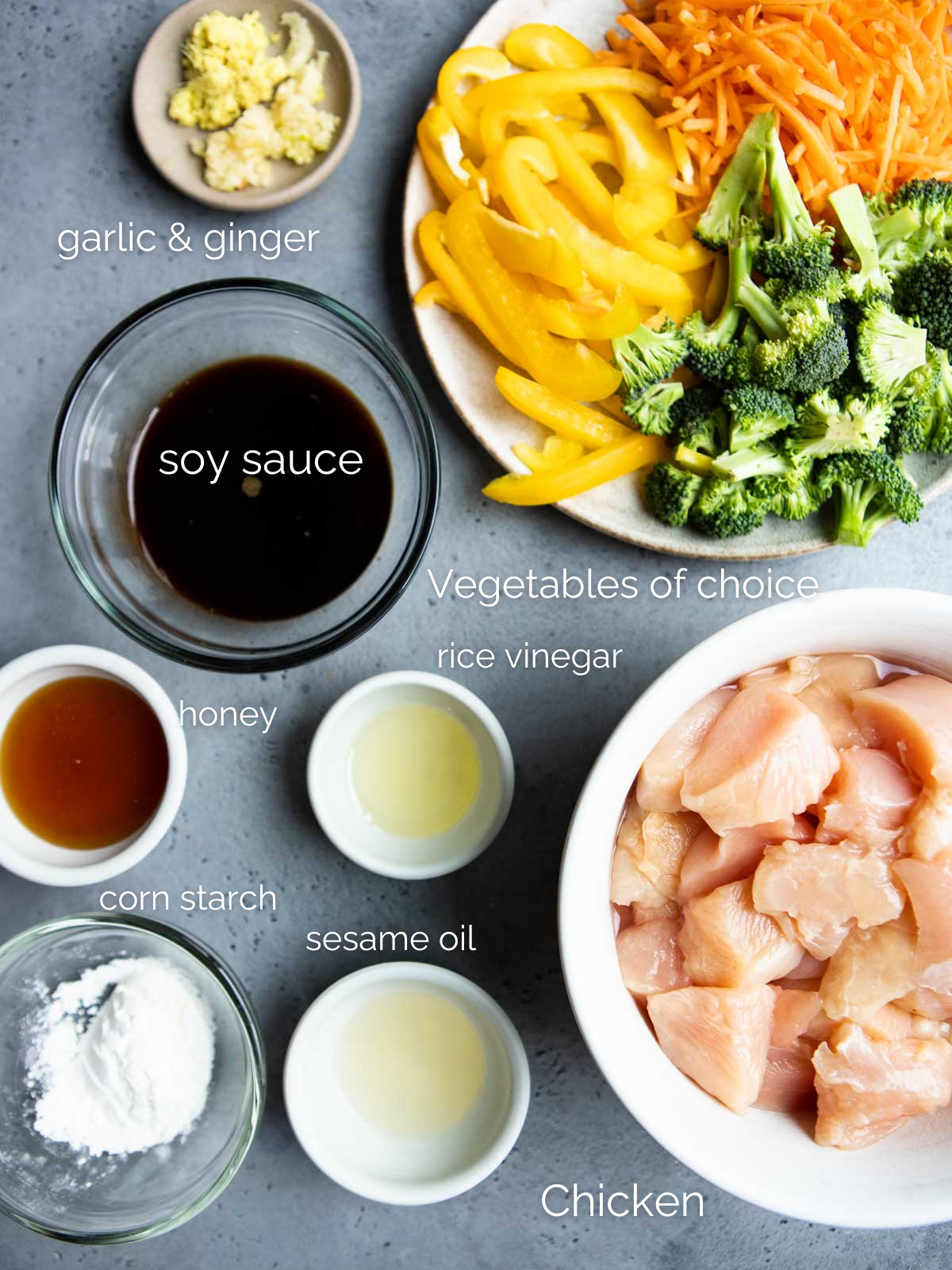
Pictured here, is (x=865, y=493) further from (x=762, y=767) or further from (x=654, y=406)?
(x=762, y=767)

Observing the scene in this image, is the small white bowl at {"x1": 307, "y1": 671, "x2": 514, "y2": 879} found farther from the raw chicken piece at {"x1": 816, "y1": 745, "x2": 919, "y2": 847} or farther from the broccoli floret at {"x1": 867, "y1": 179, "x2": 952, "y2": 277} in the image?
the broccoli floret at {"x1": 867, "y1": 179, "x2": 952, "y2": 277}

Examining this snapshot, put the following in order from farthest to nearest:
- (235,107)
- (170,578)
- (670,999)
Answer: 1. (235,107)
2. (170,578)
3. (670,999)

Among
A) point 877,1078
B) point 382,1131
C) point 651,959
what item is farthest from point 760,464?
point 382,1131

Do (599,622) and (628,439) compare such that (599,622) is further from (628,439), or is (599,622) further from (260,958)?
(260,958)

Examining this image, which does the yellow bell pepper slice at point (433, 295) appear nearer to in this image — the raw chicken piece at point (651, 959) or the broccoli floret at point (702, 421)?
the broccoli floret at point (702, 421)

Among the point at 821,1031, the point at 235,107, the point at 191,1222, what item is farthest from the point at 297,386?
the point at 191,1222

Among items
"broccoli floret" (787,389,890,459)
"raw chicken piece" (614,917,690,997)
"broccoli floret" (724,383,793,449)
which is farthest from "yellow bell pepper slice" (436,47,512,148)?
"raw chicken piece" (614,917,690,997)
